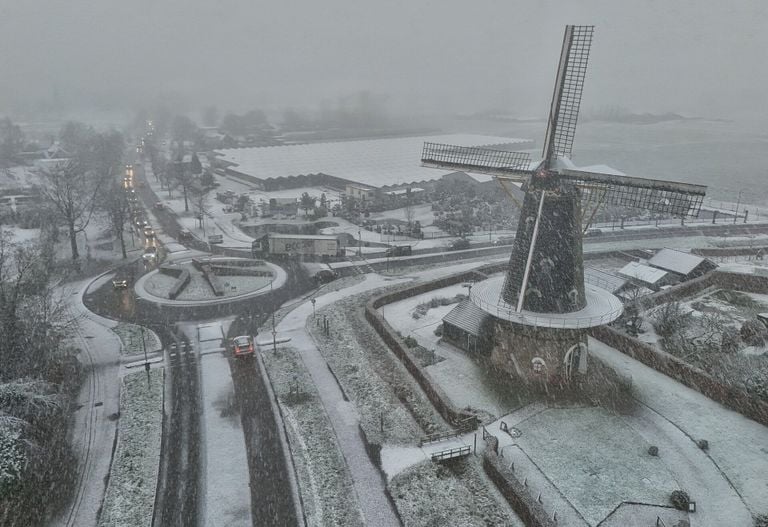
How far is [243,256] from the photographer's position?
168 ft

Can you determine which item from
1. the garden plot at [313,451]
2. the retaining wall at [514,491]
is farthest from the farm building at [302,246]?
the retaining wall at [514,491]

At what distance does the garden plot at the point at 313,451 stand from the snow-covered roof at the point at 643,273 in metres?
26.5

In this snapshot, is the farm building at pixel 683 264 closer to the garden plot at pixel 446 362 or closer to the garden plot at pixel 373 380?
the garden plot at pixel 446 362

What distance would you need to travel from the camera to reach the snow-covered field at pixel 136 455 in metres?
18.1

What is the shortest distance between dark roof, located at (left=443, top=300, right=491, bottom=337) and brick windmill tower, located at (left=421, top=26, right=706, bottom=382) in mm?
3283

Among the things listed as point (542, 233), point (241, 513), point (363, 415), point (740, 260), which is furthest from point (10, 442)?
point (740, 260)

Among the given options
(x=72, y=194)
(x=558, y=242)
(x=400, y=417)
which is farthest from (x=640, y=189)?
(x=72, y=194)

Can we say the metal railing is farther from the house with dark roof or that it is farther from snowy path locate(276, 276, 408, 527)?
the house with dark roof

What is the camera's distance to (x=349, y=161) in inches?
3846

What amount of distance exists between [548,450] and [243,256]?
37.0 metres

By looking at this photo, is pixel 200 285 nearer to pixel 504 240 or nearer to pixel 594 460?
pixel 594 460

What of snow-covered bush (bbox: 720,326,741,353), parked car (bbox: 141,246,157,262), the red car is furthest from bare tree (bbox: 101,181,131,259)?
snow-covered bush (bbox: 720,326,741,353)

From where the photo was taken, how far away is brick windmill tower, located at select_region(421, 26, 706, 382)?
23766 millimetres

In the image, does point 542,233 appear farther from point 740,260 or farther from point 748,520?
point 740,260
